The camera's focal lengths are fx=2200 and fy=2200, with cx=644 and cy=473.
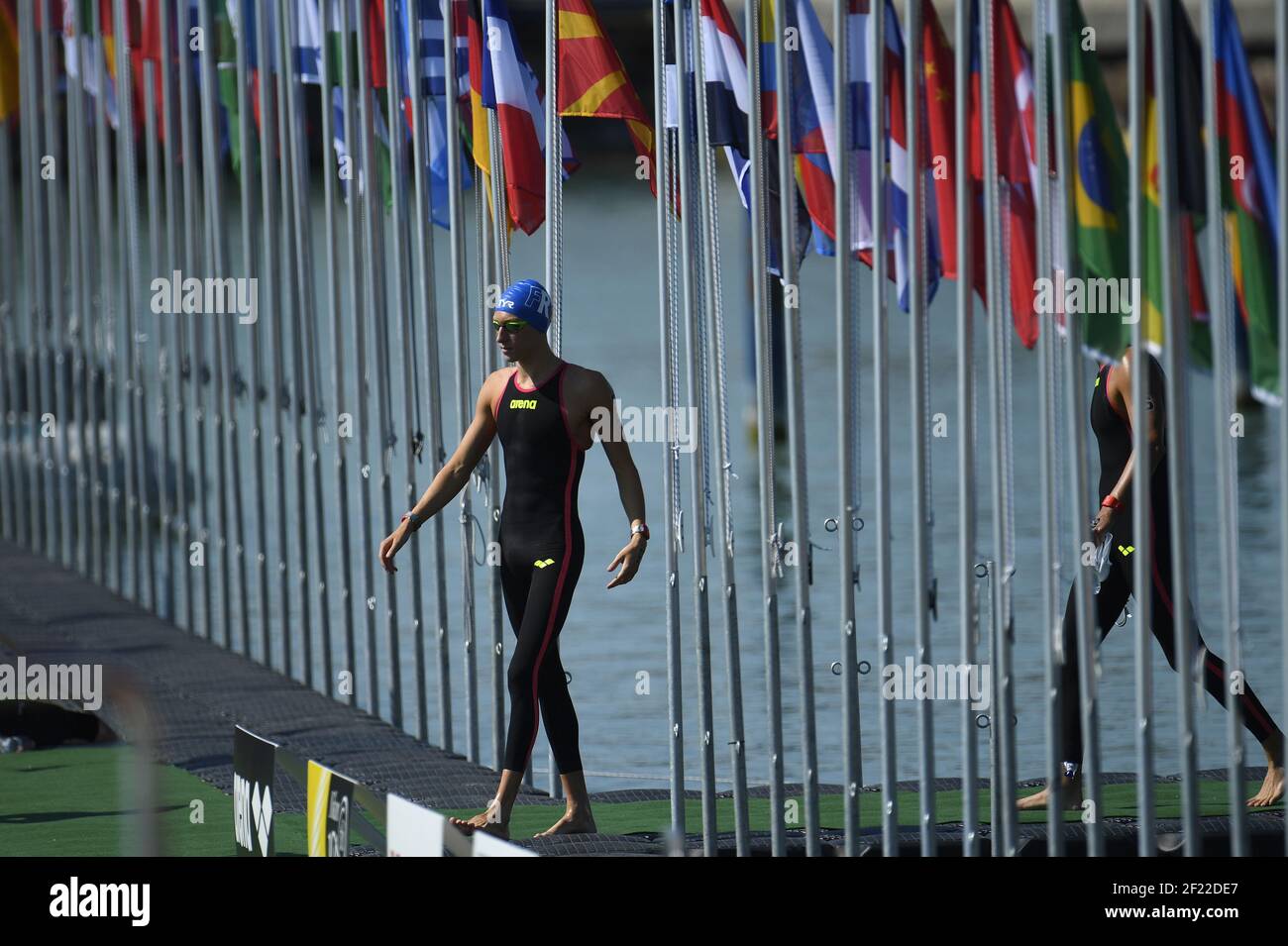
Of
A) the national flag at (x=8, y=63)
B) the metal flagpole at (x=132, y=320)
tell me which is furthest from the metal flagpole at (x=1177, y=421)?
the national flag at (x=8, y=63)

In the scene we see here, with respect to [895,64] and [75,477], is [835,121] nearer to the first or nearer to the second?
[895,64]

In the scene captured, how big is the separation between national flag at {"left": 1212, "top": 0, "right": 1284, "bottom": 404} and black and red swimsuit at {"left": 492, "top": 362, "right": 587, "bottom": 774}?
251cm

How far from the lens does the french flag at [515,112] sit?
977cm

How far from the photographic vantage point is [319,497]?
1291 cm

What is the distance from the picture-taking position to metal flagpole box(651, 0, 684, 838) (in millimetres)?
8492

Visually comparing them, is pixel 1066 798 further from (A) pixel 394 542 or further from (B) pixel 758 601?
(B) pixel 758 601

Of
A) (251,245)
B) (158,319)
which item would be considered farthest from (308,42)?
(158,319)

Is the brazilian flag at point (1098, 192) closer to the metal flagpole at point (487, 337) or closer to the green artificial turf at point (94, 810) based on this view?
the green artificial turf at point (94, 810)

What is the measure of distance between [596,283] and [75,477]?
1777 inches

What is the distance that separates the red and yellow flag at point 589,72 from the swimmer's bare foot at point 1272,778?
3380 mm

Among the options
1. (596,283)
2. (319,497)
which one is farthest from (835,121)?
(596,283)

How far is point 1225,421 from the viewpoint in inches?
248

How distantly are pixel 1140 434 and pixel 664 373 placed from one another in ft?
7.94

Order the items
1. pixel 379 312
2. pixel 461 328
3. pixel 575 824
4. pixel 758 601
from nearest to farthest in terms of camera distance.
Answer: 1. pixel 575 824
2. pixel 461 328
3. pixel 379 312
4. pixel 758 601
